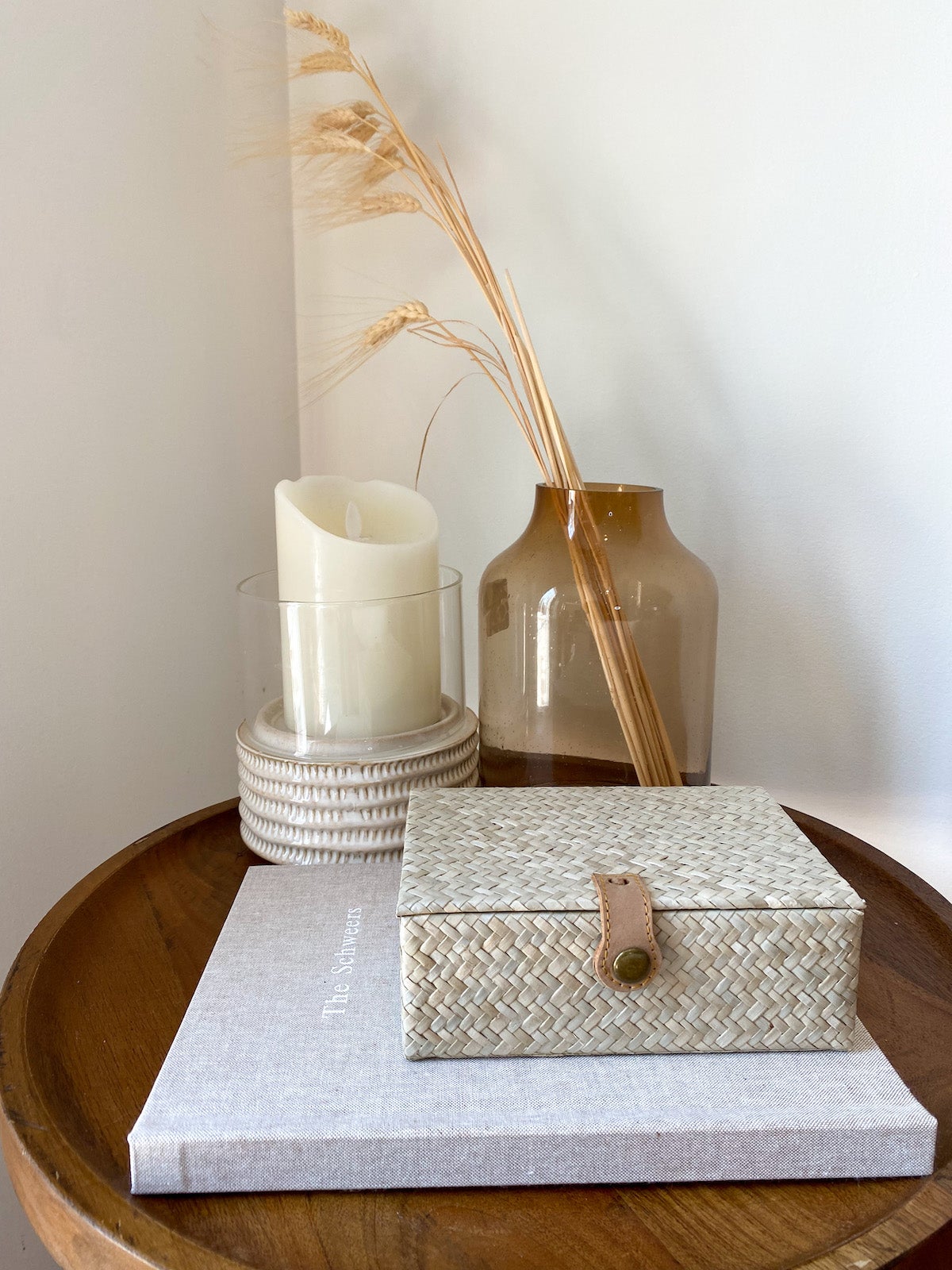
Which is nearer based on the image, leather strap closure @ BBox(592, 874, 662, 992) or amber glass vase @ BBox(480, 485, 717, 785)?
leather strap closure @ BBox(592, 874, 662, 992)

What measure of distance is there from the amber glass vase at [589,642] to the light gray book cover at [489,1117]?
0.31m

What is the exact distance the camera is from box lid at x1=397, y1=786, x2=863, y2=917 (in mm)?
479

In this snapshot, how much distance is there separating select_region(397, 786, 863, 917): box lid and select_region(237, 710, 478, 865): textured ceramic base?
0.24ft

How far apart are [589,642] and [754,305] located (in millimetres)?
326

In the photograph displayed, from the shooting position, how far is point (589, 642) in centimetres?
76

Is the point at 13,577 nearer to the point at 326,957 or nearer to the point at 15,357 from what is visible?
the point at 15,357

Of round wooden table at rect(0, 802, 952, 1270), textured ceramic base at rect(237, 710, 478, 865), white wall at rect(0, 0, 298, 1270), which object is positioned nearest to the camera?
round wooden table at rect(0, 802, 952, 1270)

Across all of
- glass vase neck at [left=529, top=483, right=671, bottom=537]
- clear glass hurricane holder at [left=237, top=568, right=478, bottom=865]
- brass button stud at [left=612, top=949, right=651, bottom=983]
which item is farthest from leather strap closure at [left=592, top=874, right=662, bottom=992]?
glass vase neck at [left=529, top=483, right=671, bottom=537]

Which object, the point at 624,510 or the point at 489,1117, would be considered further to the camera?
the point at 624,510

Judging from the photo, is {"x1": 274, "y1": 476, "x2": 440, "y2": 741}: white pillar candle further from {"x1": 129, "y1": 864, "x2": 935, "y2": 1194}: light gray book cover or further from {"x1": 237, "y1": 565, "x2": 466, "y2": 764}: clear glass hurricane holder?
{"x1": 129, "y1": 864, "x2": 935, "y2": 1194}: light gray book cover

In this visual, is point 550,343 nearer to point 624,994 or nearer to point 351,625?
point 351,625

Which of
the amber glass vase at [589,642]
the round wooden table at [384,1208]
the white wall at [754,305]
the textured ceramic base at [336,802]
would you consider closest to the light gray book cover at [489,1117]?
the round wooden table at [384,1208]

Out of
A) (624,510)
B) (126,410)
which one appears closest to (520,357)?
(624,510)

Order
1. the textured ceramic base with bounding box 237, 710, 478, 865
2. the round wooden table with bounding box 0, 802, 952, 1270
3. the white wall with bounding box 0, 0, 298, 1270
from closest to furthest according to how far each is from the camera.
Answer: the round wooden table with bounding box 0, 802, 952, 1270, the textured ceramic base with bounding box 237, 710, 478, 865, the white wall with bounding box 0, 0, 298, 1270
